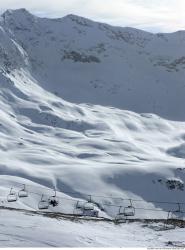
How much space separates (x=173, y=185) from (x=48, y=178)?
3106 cm

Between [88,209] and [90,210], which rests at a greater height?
[90,210]

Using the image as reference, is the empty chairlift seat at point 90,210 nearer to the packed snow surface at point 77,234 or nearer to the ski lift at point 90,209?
the ski lift at point 90,209

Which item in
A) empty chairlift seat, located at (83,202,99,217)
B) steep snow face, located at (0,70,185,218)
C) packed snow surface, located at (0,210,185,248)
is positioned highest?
steep snow face, located at (0,70,185,218)

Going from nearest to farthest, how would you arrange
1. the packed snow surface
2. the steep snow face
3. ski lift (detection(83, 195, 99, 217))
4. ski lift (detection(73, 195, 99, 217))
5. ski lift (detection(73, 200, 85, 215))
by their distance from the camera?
the packed snow surface, ski lift (detection(73, 200, 85, 215)), ski lift (detection(73, 195, 99, 217)), ski lift (detection(83, 195, 99, 217)), the steep snow face

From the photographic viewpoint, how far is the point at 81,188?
4749 inches

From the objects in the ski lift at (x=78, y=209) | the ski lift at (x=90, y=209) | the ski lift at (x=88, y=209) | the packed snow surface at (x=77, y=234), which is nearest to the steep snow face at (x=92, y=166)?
the ski lift at (x=78, y=209)

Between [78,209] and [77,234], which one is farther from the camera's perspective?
[78,209]

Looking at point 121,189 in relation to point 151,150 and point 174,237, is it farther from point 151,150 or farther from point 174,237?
point 174,237

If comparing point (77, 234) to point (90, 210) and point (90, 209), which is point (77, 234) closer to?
point (90, 209)

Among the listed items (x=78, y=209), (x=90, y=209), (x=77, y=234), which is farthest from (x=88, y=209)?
(x=77, y=234)

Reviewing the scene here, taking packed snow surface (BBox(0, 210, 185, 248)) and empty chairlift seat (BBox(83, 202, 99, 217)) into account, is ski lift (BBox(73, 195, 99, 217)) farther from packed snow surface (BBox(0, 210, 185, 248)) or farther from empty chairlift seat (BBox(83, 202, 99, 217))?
packed snow surface (BBox(0, 210, 185, 248))

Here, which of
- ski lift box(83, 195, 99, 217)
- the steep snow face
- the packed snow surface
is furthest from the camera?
the steep snow face

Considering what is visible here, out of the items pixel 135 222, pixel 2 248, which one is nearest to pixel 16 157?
pixel 135 222

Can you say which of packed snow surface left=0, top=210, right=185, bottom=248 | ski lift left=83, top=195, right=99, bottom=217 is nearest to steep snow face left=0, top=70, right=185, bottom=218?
ski lift left=83, top=195, right=99, bottom=217
